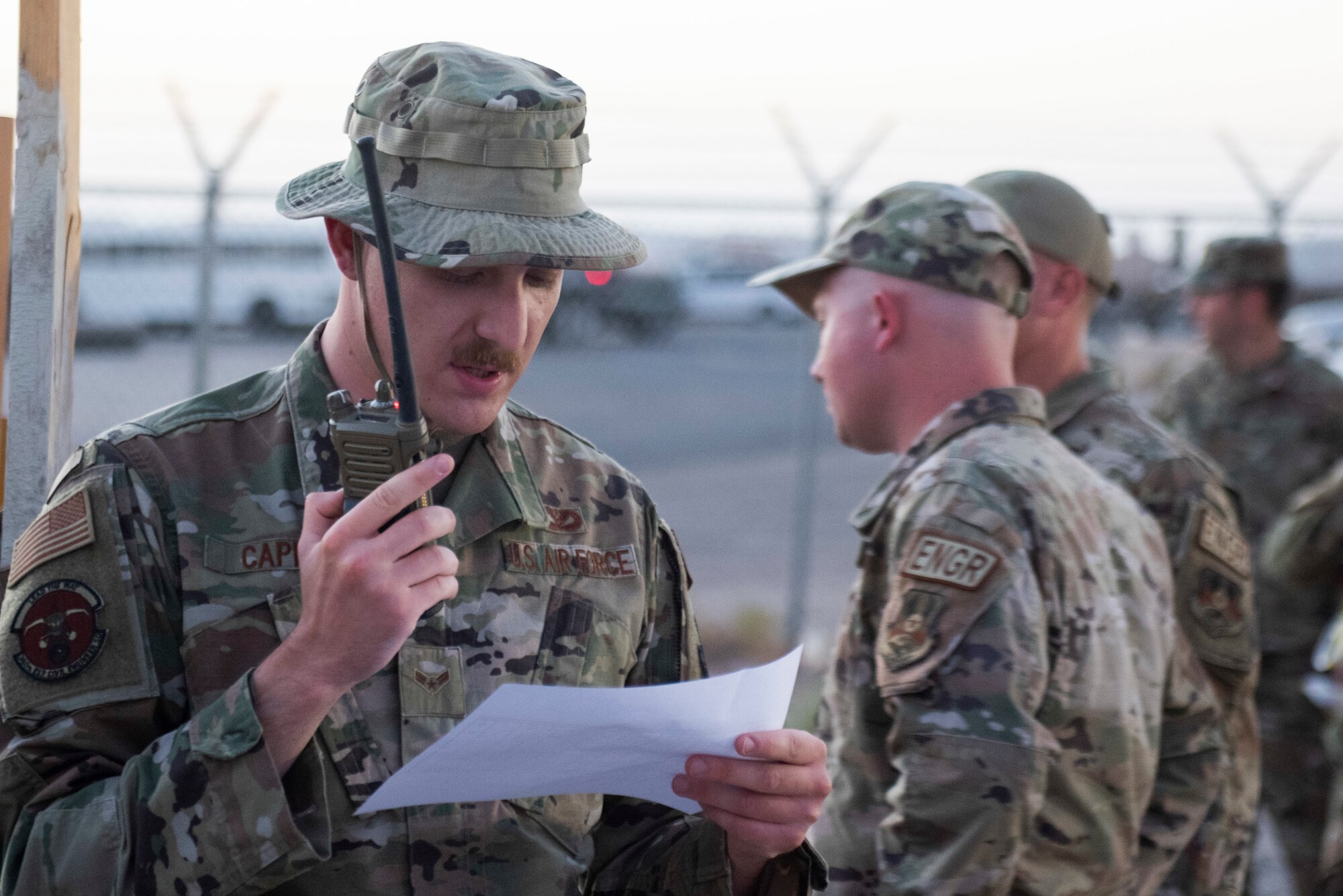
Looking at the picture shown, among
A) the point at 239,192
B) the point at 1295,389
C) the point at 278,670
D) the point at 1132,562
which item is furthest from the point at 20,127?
the point at 1295,389

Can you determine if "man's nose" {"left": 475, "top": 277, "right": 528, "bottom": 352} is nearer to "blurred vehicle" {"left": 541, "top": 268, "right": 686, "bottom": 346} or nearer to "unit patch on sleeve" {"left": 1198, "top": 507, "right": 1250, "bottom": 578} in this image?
"unit patch on sleeve" {"left": 1198, "top": 507, "right": 1250, "bottom": 578}

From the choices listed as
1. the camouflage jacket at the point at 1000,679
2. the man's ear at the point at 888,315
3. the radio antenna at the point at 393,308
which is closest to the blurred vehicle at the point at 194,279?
the man's ear at the point at 888,315

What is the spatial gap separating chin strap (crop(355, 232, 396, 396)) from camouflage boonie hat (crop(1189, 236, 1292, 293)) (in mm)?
4829

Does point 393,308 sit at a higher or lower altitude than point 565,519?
higher

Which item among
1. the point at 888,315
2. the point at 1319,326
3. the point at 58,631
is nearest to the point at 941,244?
Answer: the point at 888,315

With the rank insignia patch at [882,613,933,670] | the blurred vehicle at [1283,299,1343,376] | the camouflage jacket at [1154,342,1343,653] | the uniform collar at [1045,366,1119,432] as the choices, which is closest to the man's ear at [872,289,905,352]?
the rank insignia patch at [882,613,933,670]

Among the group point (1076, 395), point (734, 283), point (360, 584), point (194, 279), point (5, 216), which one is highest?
point (5, 216)

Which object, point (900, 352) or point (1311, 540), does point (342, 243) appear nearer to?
point (900, 352)

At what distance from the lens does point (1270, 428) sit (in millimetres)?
5465

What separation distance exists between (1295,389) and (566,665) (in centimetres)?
459

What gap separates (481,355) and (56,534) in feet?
1.64

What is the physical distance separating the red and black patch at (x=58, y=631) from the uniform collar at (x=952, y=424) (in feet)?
4.79

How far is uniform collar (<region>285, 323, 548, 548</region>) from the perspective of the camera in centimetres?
163

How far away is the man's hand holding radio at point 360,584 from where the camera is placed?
4.11 feet
